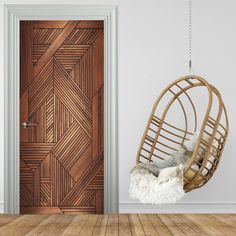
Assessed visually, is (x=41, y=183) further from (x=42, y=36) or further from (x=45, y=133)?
(x=42, y=36)

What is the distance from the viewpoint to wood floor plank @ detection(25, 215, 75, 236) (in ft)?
9.31

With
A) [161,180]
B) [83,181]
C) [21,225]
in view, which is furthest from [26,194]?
[21,225]

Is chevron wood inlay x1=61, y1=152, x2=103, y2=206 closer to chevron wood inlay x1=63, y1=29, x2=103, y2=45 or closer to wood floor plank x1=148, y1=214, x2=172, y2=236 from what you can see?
chevron wood inlay x1=63, y1=29, x2=103, y2=45

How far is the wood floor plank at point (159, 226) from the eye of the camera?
2.87 m

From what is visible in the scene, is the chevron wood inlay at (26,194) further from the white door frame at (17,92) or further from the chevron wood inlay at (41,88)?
the chevron wood inlay at (41,88)

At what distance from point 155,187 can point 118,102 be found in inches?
51.2

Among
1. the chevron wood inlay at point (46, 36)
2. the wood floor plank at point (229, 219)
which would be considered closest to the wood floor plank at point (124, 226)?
the wood floor plank at point (229, 219)

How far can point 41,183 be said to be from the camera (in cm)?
549

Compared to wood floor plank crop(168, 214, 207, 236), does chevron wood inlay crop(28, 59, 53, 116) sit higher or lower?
higher

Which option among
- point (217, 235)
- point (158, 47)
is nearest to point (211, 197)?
point (158, 47)

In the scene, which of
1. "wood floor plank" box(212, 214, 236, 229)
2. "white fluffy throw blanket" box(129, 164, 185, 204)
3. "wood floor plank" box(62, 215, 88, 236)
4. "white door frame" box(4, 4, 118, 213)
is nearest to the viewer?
"wood floor plank" box(62, 215, 88, 236)

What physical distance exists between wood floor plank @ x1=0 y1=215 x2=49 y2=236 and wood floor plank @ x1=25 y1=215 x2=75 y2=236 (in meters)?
0.04

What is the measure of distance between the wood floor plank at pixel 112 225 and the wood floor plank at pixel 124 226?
0.03 metres

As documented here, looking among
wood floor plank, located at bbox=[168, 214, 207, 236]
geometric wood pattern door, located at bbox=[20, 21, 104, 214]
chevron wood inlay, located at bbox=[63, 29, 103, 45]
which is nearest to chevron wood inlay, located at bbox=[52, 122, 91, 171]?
geometric wood pattern door, located at bbox=[20, 21, 104, 214]
